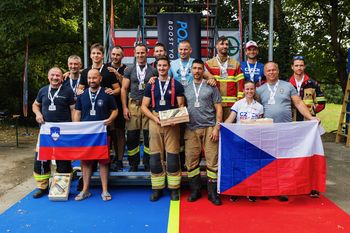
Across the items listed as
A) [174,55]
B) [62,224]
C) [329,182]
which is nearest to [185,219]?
[62,224]

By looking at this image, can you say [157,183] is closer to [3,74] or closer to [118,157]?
[118,157]

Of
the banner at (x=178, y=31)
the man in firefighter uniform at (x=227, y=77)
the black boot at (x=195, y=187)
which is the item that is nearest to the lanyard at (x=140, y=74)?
the man in firefighter uniform at (x=227, y=77)

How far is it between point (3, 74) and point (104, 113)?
1274 centimetres

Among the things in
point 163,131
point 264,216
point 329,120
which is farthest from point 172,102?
point 329,120

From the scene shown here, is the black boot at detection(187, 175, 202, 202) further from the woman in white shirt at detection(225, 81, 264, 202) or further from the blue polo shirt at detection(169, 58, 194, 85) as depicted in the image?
the blue polo shirt at detection(169, 58, 194, 85)

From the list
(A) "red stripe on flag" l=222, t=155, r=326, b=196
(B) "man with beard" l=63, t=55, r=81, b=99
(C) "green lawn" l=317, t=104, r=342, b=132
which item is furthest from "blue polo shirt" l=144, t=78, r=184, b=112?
(C) "green lawn" l=317, t=104, r=342, b=132

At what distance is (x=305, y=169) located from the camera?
16.9 feet

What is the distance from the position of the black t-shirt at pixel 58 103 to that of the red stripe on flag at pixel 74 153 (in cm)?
42

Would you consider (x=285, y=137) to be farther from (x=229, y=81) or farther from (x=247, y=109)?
(x=229, y=81)

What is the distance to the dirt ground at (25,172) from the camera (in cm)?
555

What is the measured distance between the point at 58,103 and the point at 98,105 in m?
0.58

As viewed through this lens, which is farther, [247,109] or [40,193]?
[40,193]

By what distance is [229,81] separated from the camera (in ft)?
17.8

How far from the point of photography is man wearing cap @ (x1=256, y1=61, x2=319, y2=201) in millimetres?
5172
